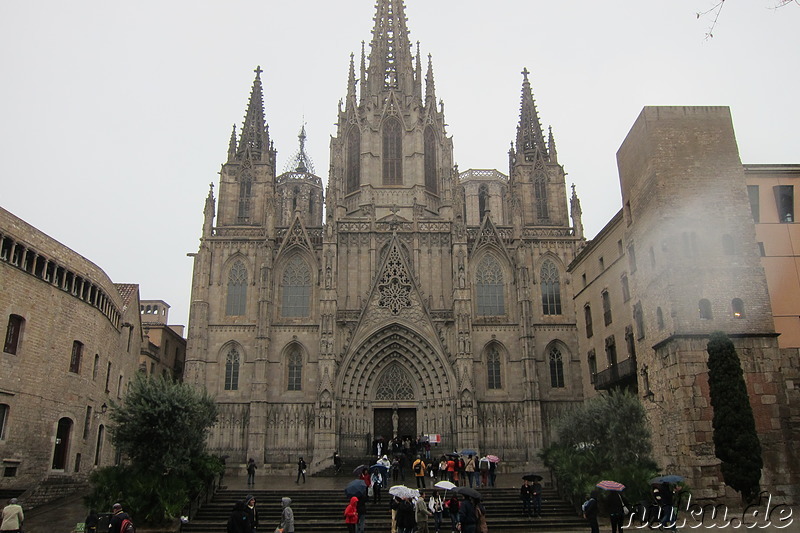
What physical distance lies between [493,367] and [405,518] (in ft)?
85.0

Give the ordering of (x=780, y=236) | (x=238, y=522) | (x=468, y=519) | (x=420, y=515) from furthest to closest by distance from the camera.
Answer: (x=780, y=236)
(x=420, y=515)
(x=468, y=519)
(x=238, y=522)

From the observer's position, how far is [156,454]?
22219mm

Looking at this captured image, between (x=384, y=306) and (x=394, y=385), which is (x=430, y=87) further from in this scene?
(x=394, y=385)

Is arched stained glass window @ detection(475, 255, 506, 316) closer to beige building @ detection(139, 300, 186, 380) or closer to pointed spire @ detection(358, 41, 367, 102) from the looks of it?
pointed spire @ detection(358, 41, 367, 102)

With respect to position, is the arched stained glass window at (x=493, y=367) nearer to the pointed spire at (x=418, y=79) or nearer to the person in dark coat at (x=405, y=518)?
the pointed spire at (x=418, y=79)

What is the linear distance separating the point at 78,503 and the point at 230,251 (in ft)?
65.7

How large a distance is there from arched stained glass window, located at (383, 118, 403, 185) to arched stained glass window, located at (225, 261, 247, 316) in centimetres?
1152

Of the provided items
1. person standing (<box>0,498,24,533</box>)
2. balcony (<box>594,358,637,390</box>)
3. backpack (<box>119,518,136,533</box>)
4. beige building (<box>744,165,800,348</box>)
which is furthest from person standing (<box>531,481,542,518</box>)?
person standing (<box>0,498,24,533</box>)

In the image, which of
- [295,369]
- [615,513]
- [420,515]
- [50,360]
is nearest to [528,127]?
[295,369]

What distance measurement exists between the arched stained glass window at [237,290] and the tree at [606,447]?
80.1 ft

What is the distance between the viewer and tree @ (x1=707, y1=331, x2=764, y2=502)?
68.2ft

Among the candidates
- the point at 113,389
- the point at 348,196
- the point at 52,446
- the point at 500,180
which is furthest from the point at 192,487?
the point at 500,180

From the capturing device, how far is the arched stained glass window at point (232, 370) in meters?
40.9

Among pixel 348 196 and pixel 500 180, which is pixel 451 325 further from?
pixel 500 180
